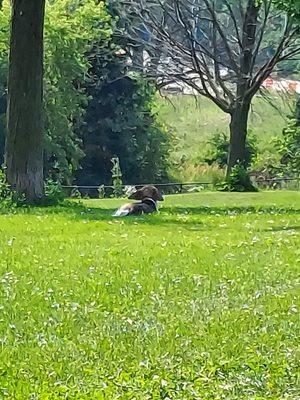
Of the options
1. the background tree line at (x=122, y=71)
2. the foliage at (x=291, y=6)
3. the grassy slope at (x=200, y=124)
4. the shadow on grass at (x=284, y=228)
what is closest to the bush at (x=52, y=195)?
the background tree line at (x=122, y=71)

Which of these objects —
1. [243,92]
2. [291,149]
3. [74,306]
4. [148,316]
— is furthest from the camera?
[291,149]

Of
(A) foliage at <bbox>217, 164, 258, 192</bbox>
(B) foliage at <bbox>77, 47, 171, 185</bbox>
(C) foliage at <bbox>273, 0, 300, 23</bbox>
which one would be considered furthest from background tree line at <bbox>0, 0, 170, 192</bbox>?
(C) foliage at <bbox>273, 0, 300, 23</bbox>

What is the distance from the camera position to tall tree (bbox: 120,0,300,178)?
28.0 metres

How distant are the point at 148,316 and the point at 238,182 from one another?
21226 millimetres

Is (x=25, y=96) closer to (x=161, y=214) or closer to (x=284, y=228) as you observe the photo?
(x=161, y=214)

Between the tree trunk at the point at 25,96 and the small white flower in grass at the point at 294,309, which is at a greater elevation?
the tree trunk at the point at 25,96

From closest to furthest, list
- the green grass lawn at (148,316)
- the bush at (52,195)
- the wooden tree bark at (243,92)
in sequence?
the green grass lawn at (148,316), the bush at (52,195), the wooden tree bark at (243,92)

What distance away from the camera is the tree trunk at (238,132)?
28819 millimetres

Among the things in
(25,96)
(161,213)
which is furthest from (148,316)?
(25,96)

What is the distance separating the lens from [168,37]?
27.8m

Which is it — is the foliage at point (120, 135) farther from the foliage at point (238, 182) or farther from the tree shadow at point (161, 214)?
the tree shadow at point (161, 214)

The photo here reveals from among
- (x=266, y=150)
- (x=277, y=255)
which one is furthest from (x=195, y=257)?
(x=266, y=150)

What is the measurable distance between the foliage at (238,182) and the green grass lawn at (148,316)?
51.2 ft

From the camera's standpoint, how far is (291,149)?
37.9 meters
